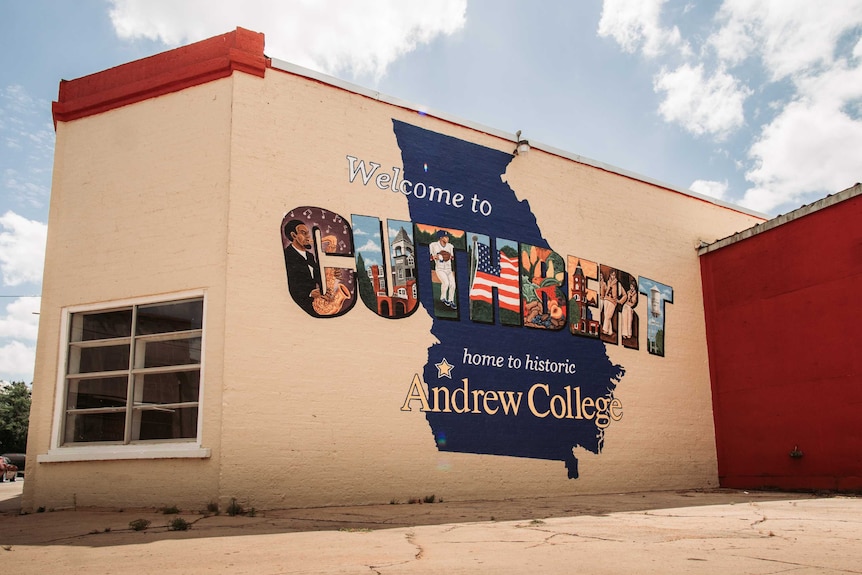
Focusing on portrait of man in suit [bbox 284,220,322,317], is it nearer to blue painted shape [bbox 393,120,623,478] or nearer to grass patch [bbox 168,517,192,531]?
blue painted shape [bbox 393,120,623,478]

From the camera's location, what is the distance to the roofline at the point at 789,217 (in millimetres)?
11602

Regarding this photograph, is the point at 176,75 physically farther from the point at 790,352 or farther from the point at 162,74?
the point at 790,352

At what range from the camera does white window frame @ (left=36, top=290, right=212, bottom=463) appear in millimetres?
8469

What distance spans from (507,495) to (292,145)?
19.2 ft

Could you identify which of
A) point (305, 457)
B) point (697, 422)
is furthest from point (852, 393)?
point (305, 457)

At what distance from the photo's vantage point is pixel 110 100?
10.0 metres

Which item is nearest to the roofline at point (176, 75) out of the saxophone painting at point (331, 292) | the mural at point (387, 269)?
the mural at point (387, 269)

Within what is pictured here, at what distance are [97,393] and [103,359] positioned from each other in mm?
455

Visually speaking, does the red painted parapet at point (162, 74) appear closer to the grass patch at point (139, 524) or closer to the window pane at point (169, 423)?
the window pane at point (169, 423)

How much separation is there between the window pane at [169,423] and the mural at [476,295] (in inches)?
77.7

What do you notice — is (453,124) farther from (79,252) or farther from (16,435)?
(16,435)

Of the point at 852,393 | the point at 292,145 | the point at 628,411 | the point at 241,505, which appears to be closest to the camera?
the point at 241,505

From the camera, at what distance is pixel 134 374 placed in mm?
9156

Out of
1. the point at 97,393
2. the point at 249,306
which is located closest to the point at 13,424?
the point at 97,393
